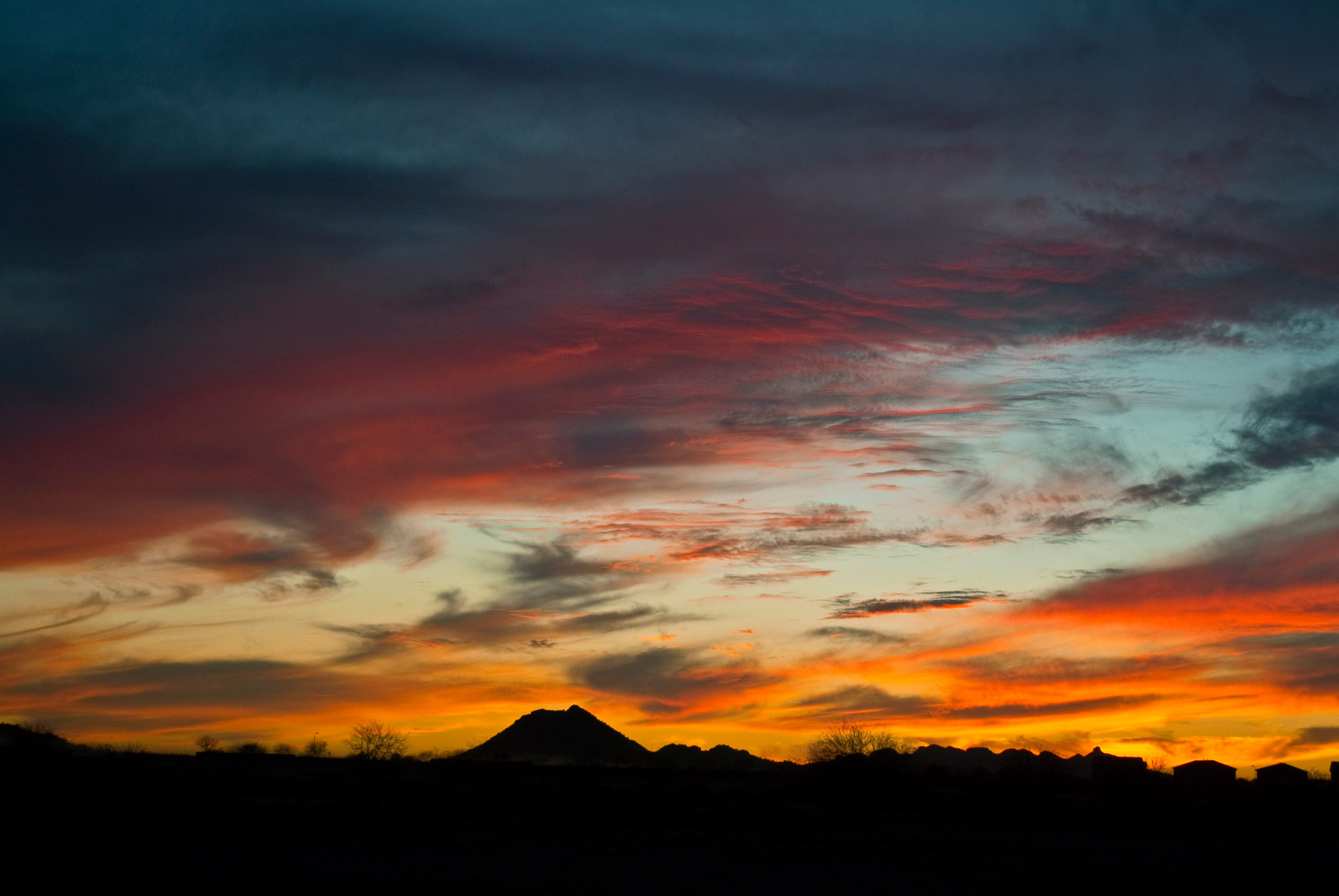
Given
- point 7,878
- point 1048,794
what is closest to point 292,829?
point 7,878

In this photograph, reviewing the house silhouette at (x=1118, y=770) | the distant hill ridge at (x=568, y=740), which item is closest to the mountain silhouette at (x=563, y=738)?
the distant hill ridge at (x=568, y=740)

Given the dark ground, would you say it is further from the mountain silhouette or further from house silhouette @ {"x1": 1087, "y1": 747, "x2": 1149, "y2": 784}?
the mountain silhouette

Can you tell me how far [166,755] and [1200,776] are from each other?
59926mm

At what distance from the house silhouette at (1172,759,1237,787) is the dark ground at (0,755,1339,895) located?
910 centimetres

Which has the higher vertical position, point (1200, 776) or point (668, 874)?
point (1200, 776)

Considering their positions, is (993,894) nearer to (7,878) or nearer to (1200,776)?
(7,878)

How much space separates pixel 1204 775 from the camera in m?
68.6

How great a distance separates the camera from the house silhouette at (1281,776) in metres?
65.8

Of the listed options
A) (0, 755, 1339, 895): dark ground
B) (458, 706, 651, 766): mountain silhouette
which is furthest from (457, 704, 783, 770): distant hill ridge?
(0, 755, 1339, 895): dark ground

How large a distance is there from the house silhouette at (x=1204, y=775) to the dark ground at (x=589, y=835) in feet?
29.9

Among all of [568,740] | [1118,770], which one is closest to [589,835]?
[1118,770]

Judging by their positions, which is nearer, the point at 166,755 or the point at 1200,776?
the point at 166,755

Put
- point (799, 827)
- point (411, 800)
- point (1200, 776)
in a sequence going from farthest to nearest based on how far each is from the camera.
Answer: point (1200, 776) → point (411, 800) → point (799, 827)

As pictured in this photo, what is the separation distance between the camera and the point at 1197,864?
27281 millimetres
